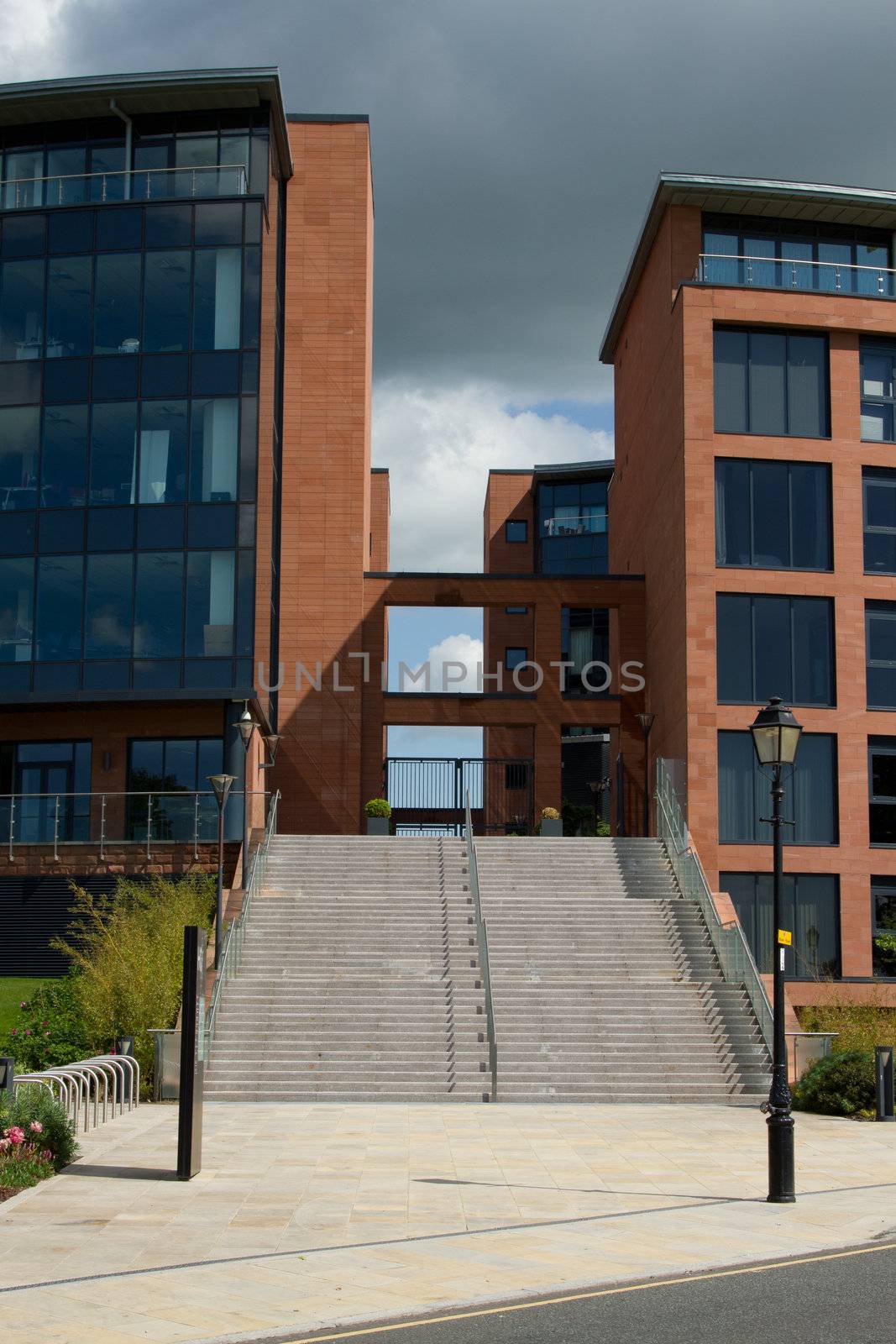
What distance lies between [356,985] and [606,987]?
4.41 m

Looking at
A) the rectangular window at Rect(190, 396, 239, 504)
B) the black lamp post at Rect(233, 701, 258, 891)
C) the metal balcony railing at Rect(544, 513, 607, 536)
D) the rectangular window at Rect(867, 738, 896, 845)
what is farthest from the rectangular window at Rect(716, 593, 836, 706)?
the metal balcony railing at Rect(544, 513, 607, 536)

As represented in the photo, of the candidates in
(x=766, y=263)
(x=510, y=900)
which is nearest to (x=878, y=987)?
(x=510, y=900)

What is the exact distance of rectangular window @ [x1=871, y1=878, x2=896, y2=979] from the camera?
106 feet

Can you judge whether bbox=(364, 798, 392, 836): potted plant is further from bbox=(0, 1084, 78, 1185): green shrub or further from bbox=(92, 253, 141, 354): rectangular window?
bbox=(0, 1084, 78, 1185): green shrub

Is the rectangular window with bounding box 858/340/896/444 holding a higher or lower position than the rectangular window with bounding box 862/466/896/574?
higher

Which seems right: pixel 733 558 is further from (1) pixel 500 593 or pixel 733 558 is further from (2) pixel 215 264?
(2) pixel 215 264

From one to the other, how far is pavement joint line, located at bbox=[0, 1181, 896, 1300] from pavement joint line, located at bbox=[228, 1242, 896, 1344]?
1.89 meters

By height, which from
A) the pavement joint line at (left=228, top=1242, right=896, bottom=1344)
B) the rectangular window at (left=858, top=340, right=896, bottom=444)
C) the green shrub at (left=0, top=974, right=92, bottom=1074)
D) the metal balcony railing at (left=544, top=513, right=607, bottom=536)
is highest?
the metal balcony railing at (left=544, top=513, right=607, bottom=536)

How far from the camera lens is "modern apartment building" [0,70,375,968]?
33312 mm

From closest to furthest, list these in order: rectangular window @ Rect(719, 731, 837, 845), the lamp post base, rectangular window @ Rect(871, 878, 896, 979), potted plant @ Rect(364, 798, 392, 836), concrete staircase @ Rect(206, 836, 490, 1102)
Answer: the lamp post base → concrete staircase @ Rect(206, 836, 490, 1102) → rectangular window @ Rect(871, 878, 896, 979) → rectangular window @ Rect(719, 731, 837, 845) → potted plant @ Rect(364, 798, 392, 836)

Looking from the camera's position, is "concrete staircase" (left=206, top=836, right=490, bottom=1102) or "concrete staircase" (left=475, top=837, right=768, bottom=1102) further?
"concrete staircase" (left=475, top=837, right=768, bottom=1102)

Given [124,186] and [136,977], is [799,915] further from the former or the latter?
[124,186]

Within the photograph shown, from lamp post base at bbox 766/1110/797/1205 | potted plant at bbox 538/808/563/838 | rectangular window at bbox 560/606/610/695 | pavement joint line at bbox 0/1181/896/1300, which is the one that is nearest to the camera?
pavement joint line at bbox 0/1181/896/1300

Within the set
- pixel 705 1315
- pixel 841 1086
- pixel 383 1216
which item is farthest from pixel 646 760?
pixel 705 1315
